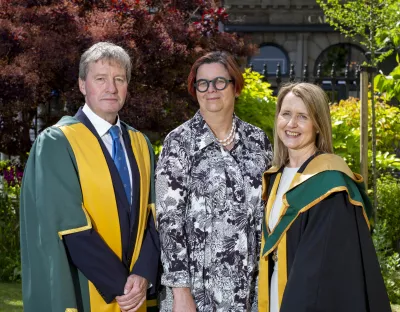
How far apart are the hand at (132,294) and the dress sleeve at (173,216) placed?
13 centimetres

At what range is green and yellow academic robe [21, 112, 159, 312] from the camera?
3777 millimetres

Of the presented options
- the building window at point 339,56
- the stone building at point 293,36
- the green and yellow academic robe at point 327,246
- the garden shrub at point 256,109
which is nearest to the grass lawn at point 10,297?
the garden shrub at point 256,109

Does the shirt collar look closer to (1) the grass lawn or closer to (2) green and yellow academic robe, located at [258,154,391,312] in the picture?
(2) green and yellow academic robe, located at [258,154,391,312]

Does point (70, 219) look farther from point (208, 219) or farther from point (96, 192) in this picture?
point (208, 219)

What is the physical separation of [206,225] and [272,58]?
61.3 ft

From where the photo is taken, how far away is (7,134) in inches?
340

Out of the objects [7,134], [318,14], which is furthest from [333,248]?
[318,14]

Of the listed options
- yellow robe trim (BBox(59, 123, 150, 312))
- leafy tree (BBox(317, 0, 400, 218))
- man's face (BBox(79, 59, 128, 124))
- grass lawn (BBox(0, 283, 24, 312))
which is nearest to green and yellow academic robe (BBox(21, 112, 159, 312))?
yellow robe trim (BBox(59, 123, 150, 312))

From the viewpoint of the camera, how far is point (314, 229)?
340 cm

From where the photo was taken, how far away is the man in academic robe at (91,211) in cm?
379

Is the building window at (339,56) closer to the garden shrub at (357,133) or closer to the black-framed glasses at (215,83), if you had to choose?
the garden shrub at (357,133)

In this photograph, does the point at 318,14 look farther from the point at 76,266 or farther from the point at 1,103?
the point at 76,266

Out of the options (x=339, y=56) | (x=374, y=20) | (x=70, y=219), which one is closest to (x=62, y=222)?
(x=70, y=219)

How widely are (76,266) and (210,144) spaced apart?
39.6 inches
